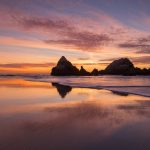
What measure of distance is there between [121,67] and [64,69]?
31.5 metres

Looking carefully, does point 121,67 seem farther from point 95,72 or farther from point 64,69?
point 64,69

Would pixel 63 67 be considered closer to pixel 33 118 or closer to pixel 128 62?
pixel 128 62

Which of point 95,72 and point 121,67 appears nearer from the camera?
point 121,67

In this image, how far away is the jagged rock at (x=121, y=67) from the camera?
12544 centimetres

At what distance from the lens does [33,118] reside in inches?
302

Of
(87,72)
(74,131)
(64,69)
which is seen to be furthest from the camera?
(87,72)

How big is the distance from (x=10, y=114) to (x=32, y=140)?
3.49 m

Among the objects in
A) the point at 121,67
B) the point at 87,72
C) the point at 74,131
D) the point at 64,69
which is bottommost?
the point at 74,131

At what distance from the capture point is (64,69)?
12538cm

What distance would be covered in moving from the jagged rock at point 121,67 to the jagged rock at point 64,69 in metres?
20.2

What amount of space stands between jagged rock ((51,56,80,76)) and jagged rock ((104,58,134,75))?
2024cm

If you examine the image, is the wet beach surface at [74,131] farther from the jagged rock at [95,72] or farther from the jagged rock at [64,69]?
the jagged rock at [95,72]

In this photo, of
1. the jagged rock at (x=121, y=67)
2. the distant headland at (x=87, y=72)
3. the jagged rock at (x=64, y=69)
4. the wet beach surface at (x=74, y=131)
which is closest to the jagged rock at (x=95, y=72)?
the distant headland at (x=87, y=72)

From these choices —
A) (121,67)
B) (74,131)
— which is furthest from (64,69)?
(74,131)
